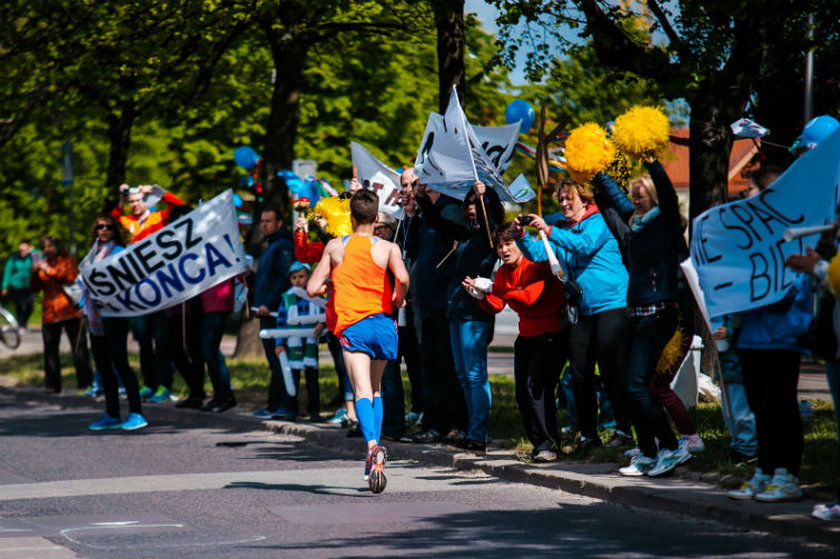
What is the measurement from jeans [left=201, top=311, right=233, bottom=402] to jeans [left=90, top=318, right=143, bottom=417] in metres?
1.01

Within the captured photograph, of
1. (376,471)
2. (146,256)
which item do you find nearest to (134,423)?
(146,256)

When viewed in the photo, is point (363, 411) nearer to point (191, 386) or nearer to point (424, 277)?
point (424, 277)

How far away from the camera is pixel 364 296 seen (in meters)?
9.04

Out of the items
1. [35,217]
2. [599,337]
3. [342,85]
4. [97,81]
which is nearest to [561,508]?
[599,337]

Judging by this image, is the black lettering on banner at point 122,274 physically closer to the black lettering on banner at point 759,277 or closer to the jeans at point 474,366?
the jeans at point 474,366

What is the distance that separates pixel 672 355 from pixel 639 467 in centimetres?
74

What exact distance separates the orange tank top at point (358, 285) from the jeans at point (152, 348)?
6.41 meters

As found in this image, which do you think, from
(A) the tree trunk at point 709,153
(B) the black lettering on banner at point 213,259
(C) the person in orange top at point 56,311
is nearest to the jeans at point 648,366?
(A) the tree trunk at point 709,153

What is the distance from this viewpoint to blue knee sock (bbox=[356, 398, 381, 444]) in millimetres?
8812

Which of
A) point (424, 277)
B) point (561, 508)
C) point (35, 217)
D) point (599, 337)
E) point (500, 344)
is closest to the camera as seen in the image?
point (561, 508)

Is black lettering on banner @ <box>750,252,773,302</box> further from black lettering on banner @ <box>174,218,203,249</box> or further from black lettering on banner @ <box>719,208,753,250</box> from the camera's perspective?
black lettering on banner @ <box>174,218,203,249</box>

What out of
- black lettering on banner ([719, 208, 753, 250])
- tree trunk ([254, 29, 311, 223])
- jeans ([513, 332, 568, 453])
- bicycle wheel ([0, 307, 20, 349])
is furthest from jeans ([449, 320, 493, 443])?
bicycle wheel ([0, 307, 20, 349])

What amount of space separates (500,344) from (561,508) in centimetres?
2001

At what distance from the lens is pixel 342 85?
101ft
